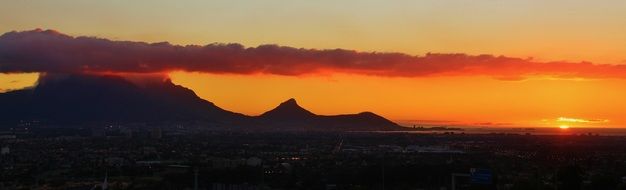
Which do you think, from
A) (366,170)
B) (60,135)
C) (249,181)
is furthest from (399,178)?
(60,135)

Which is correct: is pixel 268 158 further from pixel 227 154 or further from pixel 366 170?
pixel 366 170

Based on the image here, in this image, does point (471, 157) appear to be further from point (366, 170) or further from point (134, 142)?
point (134, 142)

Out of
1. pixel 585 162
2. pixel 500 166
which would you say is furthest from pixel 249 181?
pixel 585 162

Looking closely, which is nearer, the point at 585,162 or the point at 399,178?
the point at 399,178

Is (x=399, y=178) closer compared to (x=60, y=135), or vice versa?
(x=399, y=178)

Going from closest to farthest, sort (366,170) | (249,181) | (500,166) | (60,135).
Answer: (249,181) → (366,170) → (500,166) → (60,135)

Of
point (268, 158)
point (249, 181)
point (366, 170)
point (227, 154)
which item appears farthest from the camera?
point (227, 154)

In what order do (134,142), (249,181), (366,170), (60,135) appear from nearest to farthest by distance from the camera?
(249,181), (366,170), (134,142), (60,135)

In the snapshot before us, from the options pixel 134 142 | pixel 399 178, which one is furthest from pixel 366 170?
pixel 134 142

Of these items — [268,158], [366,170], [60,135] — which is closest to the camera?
[366,170]
